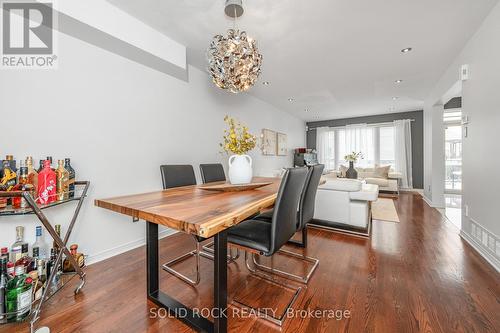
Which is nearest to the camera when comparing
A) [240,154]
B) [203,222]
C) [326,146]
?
[203,222]

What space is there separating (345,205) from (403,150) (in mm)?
5023

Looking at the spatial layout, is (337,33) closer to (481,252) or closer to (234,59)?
(234,59)

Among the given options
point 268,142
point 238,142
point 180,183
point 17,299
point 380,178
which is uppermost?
point 268,142

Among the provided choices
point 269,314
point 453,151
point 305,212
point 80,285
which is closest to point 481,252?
point 305,212

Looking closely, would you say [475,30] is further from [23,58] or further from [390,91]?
[23,58]

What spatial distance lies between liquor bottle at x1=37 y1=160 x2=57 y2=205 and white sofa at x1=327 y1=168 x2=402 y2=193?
5161mm

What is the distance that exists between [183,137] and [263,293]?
224 centimetres

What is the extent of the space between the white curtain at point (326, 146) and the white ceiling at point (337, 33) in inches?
140

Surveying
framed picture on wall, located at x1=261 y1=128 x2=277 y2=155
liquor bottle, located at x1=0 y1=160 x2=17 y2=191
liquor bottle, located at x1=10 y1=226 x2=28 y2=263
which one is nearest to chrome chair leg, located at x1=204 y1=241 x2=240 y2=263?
liquor bottle, located at x1=10 y1=226 x2=28 y2=263

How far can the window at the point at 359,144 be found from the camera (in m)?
6.73

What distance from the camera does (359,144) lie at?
7.10m

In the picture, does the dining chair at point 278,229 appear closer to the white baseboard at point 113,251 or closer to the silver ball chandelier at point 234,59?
the silver ball chandelier at point 234,59

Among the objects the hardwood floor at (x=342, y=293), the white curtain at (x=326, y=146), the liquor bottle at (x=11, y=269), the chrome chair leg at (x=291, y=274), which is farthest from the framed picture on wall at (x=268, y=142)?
the liquor bottle at (x=11, y=269)

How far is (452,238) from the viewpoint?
8.36 feet
